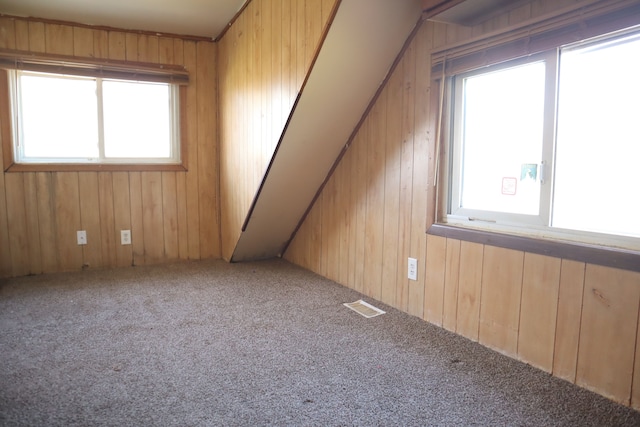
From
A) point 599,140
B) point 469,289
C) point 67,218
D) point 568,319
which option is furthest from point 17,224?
point 599,140

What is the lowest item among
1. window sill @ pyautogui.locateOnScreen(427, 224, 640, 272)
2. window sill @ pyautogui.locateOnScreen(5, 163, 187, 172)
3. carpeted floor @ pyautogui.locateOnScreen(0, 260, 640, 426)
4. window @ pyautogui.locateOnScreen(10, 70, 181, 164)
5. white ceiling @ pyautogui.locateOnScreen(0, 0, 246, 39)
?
carpeted floor @ pyautogui.locateOnScreen(0, 260, 640, 426)

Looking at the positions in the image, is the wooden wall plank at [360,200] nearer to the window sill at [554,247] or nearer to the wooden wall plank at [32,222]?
the window sill at [554,247]

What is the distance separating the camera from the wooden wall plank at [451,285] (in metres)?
2.08

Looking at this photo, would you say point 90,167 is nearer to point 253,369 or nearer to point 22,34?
point 22,34

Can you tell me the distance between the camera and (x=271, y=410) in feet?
4.82

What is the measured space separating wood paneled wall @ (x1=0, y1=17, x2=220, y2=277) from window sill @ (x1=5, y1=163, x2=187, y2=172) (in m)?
0.03

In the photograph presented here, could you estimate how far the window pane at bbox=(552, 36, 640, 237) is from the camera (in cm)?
151

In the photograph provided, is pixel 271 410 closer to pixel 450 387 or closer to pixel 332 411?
pixel 332 411

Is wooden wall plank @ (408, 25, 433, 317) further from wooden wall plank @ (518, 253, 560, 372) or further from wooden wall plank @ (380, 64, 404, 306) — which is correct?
wooden wall plank @ (518, 253, 560, 372)

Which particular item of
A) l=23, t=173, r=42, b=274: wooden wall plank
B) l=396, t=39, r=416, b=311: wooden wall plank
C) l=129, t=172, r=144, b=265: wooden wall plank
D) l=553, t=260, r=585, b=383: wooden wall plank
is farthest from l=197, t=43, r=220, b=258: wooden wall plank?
l=553, t=260, r=585, b=383: wooden wall plank

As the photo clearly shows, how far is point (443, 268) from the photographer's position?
2160mm

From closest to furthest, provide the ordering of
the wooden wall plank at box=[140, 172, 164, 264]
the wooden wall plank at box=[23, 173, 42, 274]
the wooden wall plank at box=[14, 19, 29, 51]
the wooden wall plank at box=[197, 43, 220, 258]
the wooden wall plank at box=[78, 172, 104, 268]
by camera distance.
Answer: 1. the wooden wall plank at box=[14, 19, 29, 51]
2. the wooden wall plank at box=[23, 173, 42, 274]
3. the wooden wall plank at box=[78, 172, 104, 268]
4. the wooden wall plank at box=[140, 172, 164, 264]
5. the wooden wall plank at box=[197, 43, 220, 258]

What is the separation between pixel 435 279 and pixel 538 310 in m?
0.57

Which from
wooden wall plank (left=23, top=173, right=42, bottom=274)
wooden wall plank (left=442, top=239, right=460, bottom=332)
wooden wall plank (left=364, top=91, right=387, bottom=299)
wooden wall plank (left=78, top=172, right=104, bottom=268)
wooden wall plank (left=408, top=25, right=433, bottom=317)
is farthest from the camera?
wooden wall plank (left=78, top=172, right=104, bottom=268)
